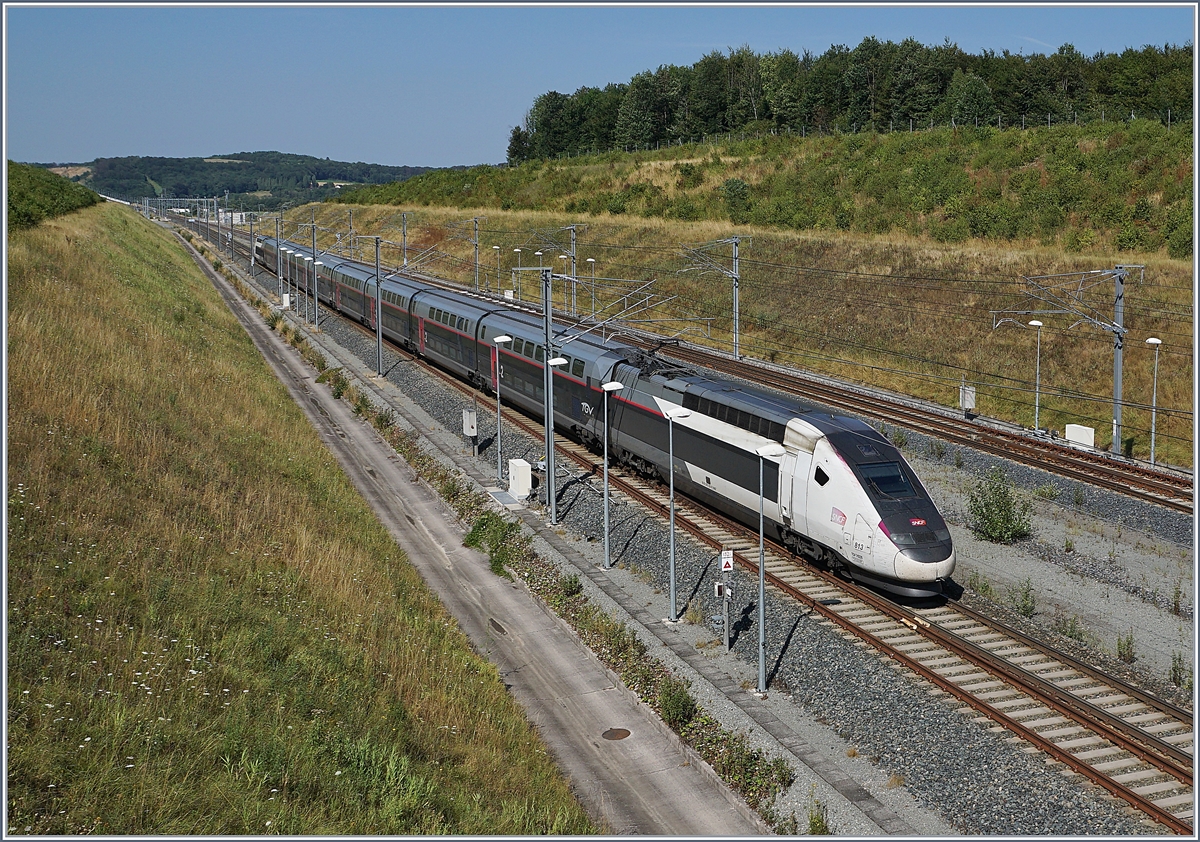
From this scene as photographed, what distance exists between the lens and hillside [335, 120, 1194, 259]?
63562 mm

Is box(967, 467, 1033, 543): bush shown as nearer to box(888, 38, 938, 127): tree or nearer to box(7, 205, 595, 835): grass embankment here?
box(7, 205, 595, 835): grass embankment

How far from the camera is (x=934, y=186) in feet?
250

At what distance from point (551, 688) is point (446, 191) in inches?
4533

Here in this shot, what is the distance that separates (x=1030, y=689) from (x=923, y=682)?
6.27 feet

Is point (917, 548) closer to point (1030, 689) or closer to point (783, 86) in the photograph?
point (1030, 689)

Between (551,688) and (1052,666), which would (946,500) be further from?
(551,688)

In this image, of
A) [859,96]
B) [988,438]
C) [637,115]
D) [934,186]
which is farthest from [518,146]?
[988,438]

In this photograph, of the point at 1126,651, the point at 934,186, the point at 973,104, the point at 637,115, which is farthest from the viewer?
the point at 637,115

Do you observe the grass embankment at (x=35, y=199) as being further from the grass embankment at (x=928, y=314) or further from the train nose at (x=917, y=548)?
the train nose at (x=917, y=548)

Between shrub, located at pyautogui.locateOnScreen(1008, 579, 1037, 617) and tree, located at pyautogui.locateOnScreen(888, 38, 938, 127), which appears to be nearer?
shrub, located at pyautogui.locateOnScreen(1008, 579, 1037, 617)

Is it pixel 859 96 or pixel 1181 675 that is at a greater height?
pixel 859 96

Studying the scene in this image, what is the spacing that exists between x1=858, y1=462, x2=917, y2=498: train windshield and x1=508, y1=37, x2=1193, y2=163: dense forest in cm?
6963

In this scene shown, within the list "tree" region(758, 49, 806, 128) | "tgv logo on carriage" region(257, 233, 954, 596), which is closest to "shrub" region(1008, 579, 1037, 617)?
"tgv logo on carriage" region(257, 233, 954, 596)

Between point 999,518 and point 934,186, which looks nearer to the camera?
point 999,518
